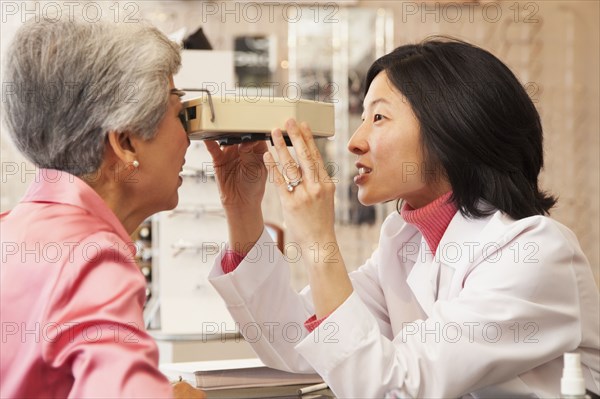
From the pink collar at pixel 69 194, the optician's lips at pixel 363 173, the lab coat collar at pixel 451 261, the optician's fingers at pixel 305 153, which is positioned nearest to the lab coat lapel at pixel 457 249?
the lab coat collar at pixel 451 261

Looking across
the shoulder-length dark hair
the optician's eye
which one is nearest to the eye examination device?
the optician's eye

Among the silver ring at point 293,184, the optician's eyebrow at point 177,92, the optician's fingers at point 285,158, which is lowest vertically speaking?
the silver ring at point 293,184

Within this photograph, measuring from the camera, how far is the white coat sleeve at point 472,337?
112 cm

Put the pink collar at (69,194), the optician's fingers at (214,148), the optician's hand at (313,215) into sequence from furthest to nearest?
1. the optician's fingers at (214,148)
2. the optician's hand at (313,215)
3. the pink collar at (69,194)

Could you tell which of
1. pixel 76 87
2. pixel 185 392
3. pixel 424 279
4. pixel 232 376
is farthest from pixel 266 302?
pixel 76 87

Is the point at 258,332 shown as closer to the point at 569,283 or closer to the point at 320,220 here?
the point at 320,220

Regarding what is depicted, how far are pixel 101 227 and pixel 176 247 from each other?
1340 mm

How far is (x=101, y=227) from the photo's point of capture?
945mm

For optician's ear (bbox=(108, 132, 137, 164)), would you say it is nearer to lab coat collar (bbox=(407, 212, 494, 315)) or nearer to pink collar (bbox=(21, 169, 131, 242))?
pink collar (bbox=(21, 169, 131, 242))

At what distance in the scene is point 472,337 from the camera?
1138mm

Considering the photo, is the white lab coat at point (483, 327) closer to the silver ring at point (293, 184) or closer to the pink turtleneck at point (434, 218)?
the pink turtleneck at point (434, 218)

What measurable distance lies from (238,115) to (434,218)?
44 centimetres

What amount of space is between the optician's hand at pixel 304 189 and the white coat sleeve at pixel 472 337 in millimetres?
134

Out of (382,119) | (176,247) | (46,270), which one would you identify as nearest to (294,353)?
(382,119)
